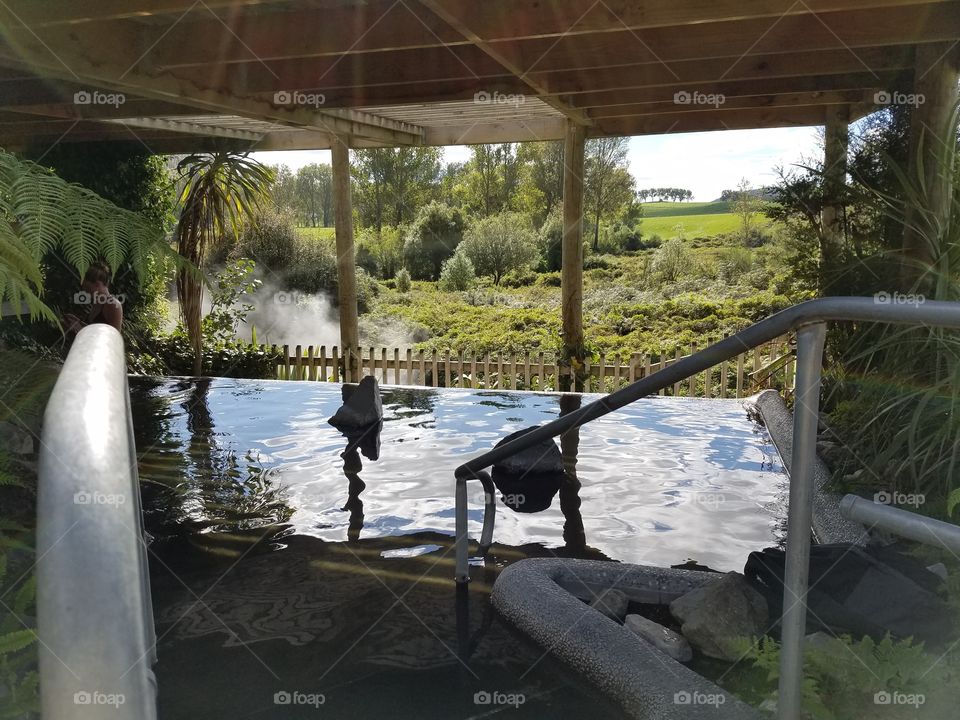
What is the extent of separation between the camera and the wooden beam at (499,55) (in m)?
4.95

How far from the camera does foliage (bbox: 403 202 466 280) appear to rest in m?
21.7

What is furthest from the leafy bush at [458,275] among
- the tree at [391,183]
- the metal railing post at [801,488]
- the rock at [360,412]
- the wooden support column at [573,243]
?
the metal railing post at [801,488]

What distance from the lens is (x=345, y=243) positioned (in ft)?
32.8

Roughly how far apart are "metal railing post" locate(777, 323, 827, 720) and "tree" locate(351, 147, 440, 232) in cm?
2228

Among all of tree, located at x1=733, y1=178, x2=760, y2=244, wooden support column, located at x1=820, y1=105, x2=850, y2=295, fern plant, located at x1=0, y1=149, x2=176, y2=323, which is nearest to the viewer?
fern plant, located at x1=0, y1=149, x2=176, y2=323

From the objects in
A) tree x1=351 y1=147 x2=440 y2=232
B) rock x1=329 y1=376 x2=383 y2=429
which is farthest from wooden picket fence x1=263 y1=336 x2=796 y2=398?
tree x1=351 y1=147 x2=440 y2=232

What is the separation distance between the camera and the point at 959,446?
12.1ft

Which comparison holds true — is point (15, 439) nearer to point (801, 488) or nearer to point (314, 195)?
point (801, 488)

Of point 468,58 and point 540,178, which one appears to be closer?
point 468,58

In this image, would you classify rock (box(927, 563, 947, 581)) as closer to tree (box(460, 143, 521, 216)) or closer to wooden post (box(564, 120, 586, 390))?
wooden post (box(564, 120, 586, 390))

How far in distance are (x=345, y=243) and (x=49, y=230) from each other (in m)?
8.10

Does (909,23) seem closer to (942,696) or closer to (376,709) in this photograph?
(942,696)

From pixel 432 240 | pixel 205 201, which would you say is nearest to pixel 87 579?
pixel 205 201

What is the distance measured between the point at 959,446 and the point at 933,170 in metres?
2.03
